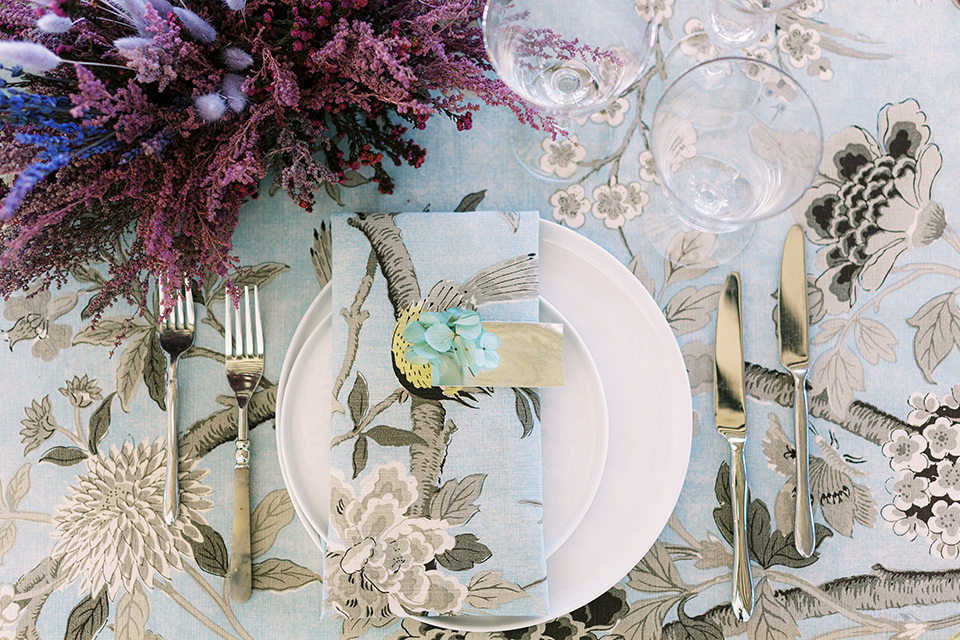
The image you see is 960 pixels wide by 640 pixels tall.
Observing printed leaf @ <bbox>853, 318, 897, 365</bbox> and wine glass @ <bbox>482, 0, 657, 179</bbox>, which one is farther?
printed leaf @ <bbox>853, 318, 897, 365</bbox>

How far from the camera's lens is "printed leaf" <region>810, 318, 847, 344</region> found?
90 centimetres

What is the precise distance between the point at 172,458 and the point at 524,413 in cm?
49

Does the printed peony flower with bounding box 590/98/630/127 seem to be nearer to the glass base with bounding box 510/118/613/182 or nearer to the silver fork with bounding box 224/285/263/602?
the glass base with bounding box 510/118/613/182

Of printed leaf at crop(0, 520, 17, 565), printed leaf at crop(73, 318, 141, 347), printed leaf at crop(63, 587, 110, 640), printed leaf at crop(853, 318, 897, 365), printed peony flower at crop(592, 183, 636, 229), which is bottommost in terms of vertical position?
printed leaf at crop(63, 587, 110, 640)

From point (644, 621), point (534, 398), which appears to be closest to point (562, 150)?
point (534, 398)

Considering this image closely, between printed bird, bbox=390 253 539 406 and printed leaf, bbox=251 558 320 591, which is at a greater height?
printed bird, bbox=390 253 539 406

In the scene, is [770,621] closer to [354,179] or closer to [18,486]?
[354,179]

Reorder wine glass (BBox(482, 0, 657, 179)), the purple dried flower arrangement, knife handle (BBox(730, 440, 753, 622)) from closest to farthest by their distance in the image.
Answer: the purple dried flower arrangement < wine glass (BBox(482, 0, 657, 179)) < knife handle (BBox(730, 440, 753, 622))

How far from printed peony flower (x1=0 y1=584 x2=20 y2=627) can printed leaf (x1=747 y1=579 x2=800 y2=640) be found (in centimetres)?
102

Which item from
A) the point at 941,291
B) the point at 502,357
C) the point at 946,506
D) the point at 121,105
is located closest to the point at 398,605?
the point at 502,357

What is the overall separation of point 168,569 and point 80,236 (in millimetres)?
466

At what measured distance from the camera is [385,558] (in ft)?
2.61

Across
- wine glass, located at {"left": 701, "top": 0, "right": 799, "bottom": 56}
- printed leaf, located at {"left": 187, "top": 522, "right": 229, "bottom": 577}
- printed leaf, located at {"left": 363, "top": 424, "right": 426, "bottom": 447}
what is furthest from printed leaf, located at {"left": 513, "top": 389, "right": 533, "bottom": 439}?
wine glass, located at {"left": 701, "top": 0, "right": 799, "bottom": 56}

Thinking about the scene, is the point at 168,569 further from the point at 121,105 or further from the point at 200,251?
the point at 121,105
